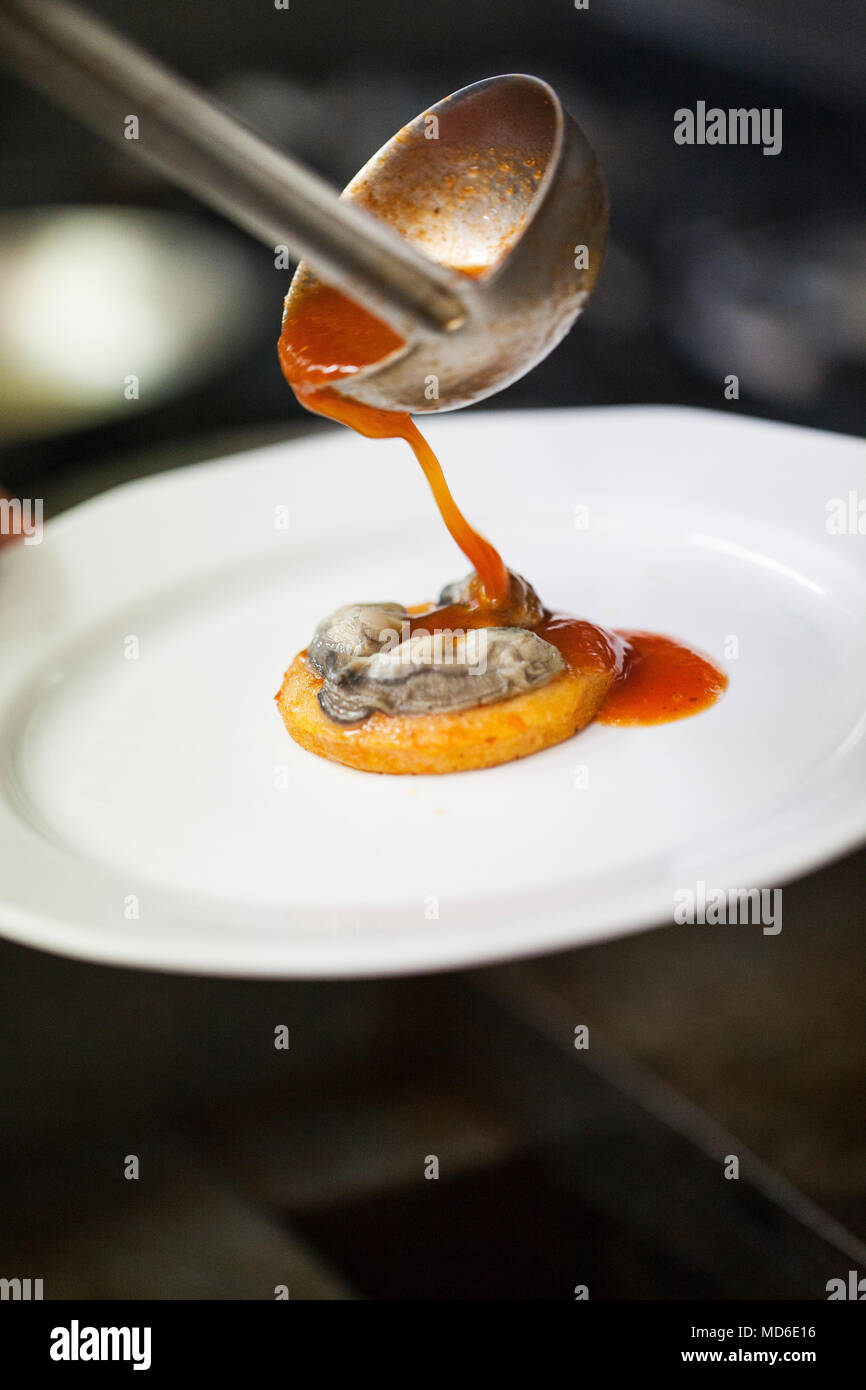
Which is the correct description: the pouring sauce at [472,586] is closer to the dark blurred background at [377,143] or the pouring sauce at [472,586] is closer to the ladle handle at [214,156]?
the ladle handle at [214,156]

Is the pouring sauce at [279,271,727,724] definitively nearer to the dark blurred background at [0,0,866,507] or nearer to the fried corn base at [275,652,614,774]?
the fried corn base at [275,652,614,774]

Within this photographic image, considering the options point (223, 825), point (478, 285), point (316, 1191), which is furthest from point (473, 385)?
point (316, 1191)

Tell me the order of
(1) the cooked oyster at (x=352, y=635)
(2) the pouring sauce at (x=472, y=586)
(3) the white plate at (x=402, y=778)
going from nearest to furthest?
1. (3) the white plate at (x=402, y=778)
2. (2) the pouring sauce at (x=472, y=586)
3. (1) the cooked oyster at (x=352, y=635)

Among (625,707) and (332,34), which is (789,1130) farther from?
(332,34)

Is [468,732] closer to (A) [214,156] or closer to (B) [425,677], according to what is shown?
(B) [425,677]

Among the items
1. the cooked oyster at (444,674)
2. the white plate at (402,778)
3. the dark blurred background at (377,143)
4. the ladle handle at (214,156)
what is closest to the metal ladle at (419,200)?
the ladle handle at (214,156)

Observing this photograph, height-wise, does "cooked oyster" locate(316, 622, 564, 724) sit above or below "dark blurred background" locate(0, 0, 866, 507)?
below

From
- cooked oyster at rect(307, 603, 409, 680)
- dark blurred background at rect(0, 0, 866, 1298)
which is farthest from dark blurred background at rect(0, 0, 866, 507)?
cooked oyster at rect(307, 603, 409, 680)
